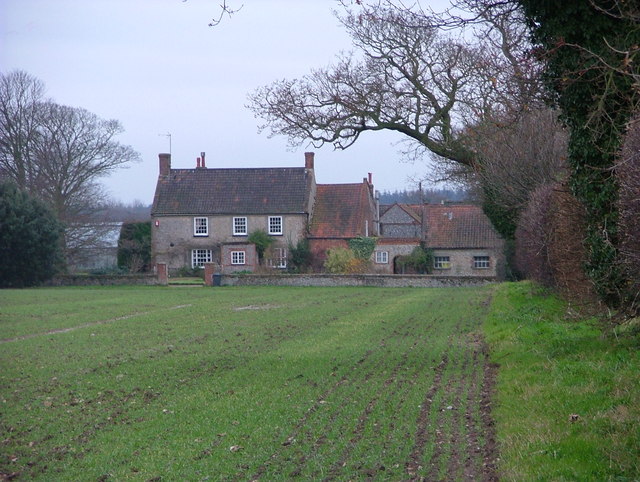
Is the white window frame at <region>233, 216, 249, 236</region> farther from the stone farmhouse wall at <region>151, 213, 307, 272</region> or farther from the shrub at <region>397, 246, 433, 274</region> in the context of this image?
the shrub at <region>397, 246, 433, 274</region>

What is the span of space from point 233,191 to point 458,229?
1734 centimetres

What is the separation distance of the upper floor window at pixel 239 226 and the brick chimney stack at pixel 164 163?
23.5ft

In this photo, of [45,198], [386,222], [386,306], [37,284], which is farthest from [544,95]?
[386,222]

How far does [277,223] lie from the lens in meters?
63.9

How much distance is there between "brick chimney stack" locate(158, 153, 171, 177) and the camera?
66.9 metres

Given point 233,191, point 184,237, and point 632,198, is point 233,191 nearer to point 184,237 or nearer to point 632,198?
point 184,237

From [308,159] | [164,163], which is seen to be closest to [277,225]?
[308,159]

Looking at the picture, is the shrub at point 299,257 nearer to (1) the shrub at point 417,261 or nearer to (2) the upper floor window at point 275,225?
(2) the upper floor window at point 275,225

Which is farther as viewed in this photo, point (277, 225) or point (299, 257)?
point (277, 225)

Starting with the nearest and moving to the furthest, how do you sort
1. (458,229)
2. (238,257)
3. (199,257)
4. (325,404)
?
(325,404), (238,257), (199,257), (458,229)

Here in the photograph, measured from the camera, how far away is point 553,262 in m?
20.3

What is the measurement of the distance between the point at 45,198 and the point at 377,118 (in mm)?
41550

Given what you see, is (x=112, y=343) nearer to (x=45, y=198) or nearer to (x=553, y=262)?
(x=553, y=262)

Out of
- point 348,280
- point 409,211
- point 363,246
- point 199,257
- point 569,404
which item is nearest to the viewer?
point 569,404
